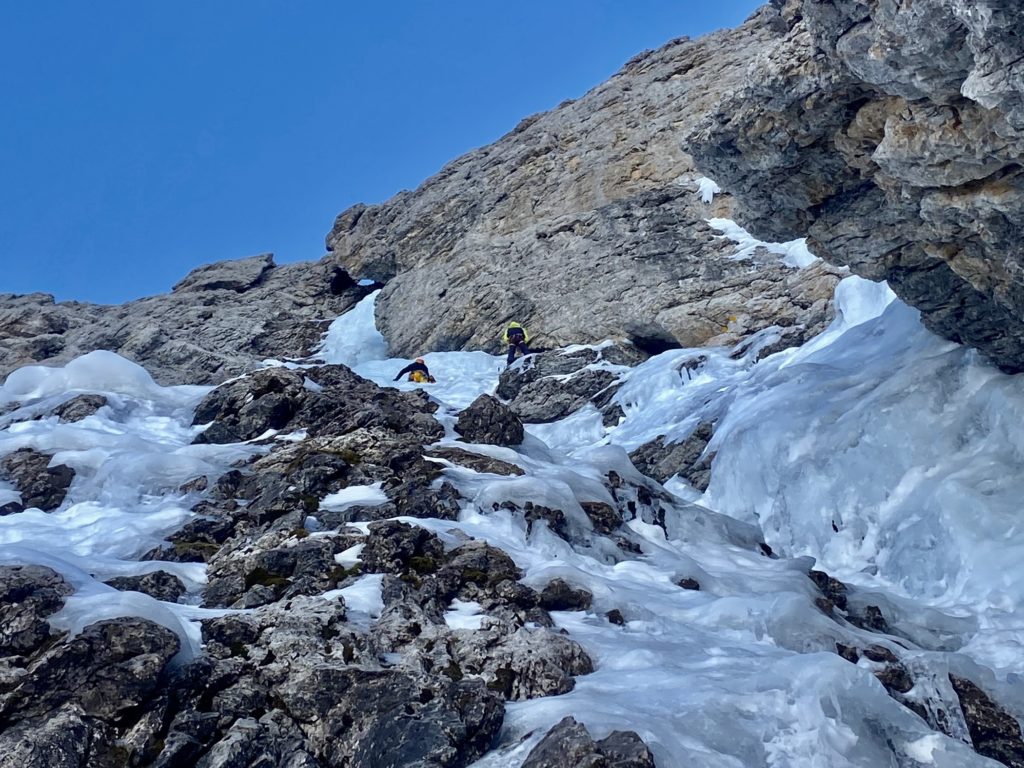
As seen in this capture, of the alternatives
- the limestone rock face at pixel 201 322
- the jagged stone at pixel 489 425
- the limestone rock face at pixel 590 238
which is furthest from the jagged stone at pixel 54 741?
the limestone rock face at pixel 590 238

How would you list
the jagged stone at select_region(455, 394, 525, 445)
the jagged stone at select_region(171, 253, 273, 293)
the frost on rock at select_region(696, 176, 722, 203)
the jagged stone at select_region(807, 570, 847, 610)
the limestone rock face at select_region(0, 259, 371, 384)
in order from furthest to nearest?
the jagged stone at select_region(171, 253, 273, 293), the frost on rock at select_region(696, 176, 722, 203), the limestone rock face at select_region(0, 259, 371, 384), the jagged stone at select_region(455, 394, 525, 445), the jagged stone at select_region(807, 570, 847, 610)

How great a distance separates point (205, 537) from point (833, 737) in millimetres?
8241

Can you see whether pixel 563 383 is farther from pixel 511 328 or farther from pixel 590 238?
pixel 590 238

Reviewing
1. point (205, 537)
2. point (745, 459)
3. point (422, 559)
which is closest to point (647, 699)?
point (422, 559)

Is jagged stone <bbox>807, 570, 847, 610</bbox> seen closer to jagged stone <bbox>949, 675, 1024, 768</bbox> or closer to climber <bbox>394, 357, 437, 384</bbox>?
jagged stone <bbox>949, 675, 1024, 768</bbox>

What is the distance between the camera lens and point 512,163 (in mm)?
39000

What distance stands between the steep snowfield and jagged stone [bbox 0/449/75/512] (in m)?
0.28

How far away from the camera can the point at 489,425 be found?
16.6 m

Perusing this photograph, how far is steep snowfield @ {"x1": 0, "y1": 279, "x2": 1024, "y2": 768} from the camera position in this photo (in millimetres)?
7258

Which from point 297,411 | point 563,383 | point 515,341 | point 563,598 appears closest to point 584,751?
point 563,598

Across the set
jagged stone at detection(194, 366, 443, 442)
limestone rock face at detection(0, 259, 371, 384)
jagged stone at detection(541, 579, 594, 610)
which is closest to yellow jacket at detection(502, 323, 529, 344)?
limestone rock face at detection(0, 259, 371, 384)

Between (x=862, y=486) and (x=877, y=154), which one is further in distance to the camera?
(x=862, y=486)

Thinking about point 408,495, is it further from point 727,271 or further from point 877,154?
point 727,271

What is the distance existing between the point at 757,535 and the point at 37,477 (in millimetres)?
11879
